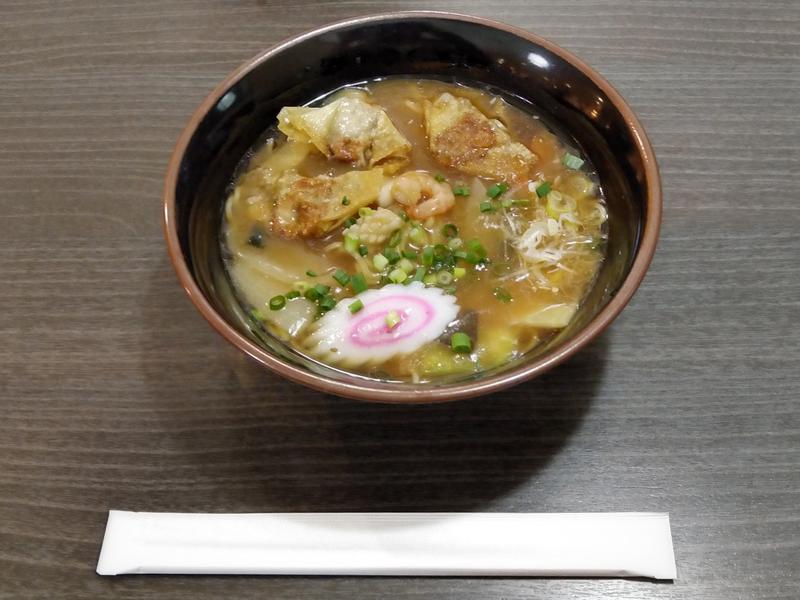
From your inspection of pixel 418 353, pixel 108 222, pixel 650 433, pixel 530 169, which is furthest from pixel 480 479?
pixel 108 222

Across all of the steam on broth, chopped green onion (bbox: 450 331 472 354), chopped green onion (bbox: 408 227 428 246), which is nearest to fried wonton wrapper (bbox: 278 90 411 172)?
the steam on broth

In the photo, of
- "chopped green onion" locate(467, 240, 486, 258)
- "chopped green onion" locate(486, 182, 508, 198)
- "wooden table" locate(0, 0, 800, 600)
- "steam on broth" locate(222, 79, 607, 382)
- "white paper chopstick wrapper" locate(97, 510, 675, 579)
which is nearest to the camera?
"white paper chopstick wrapper" locate(97, 510, 675, 579)

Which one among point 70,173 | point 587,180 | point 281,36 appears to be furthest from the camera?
point 281,36

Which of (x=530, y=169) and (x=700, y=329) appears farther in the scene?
(x=530, y=169)

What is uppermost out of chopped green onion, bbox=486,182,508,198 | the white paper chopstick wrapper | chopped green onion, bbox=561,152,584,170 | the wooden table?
chopped green onion, bbox=561,152,584,170

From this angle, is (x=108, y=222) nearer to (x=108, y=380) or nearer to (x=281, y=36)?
(x=108, y=380)

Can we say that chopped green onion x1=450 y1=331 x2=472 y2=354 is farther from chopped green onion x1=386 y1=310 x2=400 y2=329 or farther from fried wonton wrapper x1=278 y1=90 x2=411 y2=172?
fried wonton wrapper x1=278 y1=90 x2=411 y2=172
